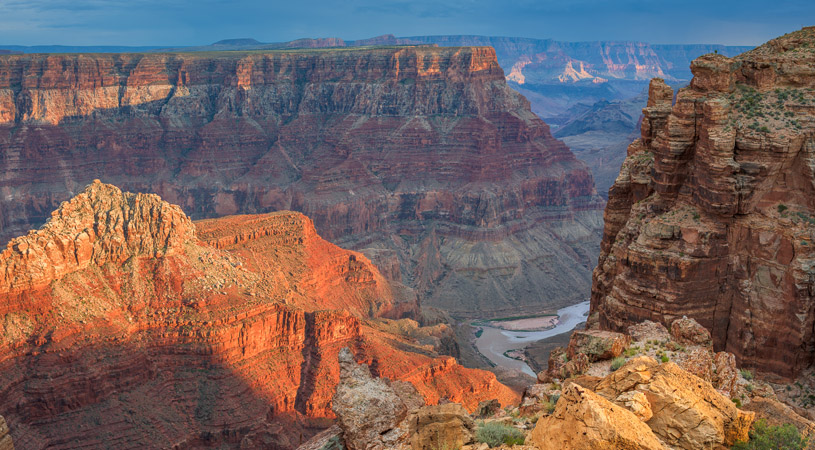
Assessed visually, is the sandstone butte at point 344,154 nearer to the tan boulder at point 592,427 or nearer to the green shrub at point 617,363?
the green shrub at point 617,363

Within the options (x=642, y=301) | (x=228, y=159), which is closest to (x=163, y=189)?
(x=228, y=159)

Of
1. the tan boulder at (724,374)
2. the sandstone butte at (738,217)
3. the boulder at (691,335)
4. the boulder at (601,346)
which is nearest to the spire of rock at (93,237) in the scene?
the sandstone butte at (738,217)

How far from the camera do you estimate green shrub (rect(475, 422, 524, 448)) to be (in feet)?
60.4

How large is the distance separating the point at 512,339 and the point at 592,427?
89.5 meters

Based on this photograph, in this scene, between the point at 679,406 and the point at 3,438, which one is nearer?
the point at 679,406

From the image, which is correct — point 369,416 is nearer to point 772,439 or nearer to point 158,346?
point 772,439

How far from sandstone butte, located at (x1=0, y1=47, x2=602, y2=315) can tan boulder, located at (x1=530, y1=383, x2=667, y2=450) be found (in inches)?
4126

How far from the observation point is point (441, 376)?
5800 centimetres

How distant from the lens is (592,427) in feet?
47.9

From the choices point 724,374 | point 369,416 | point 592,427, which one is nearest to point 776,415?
point 724,374

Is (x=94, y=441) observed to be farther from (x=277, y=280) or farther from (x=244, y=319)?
(x=277, y=280)

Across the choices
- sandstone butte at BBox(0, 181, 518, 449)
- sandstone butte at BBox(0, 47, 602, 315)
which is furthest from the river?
sandstone butte at BBox(0, 181, 518, 449)

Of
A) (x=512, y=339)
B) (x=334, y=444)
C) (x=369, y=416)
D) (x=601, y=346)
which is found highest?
(x=601, y=346)

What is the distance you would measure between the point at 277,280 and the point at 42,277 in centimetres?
2405
